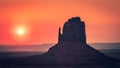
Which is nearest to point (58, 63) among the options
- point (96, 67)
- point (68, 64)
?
point (68, 64)

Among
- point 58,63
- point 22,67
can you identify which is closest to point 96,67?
point 58,63

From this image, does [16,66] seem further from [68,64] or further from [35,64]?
[68,64]

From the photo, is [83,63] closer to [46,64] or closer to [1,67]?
[46,64]

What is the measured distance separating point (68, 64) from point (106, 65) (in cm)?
1678

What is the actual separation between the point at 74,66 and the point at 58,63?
24.4 ft

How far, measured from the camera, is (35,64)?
637 feet

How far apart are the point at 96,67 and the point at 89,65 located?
9.88ft

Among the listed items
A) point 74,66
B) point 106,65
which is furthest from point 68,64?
point 106,65

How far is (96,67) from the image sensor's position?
191625 mm

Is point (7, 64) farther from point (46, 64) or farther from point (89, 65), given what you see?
point (89, 65)

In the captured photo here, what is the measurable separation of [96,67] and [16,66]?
33.5 meters

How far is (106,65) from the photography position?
648 ft

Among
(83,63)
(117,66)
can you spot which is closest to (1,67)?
(83,63)

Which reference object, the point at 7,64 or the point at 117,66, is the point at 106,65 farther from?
the point at 7,64
